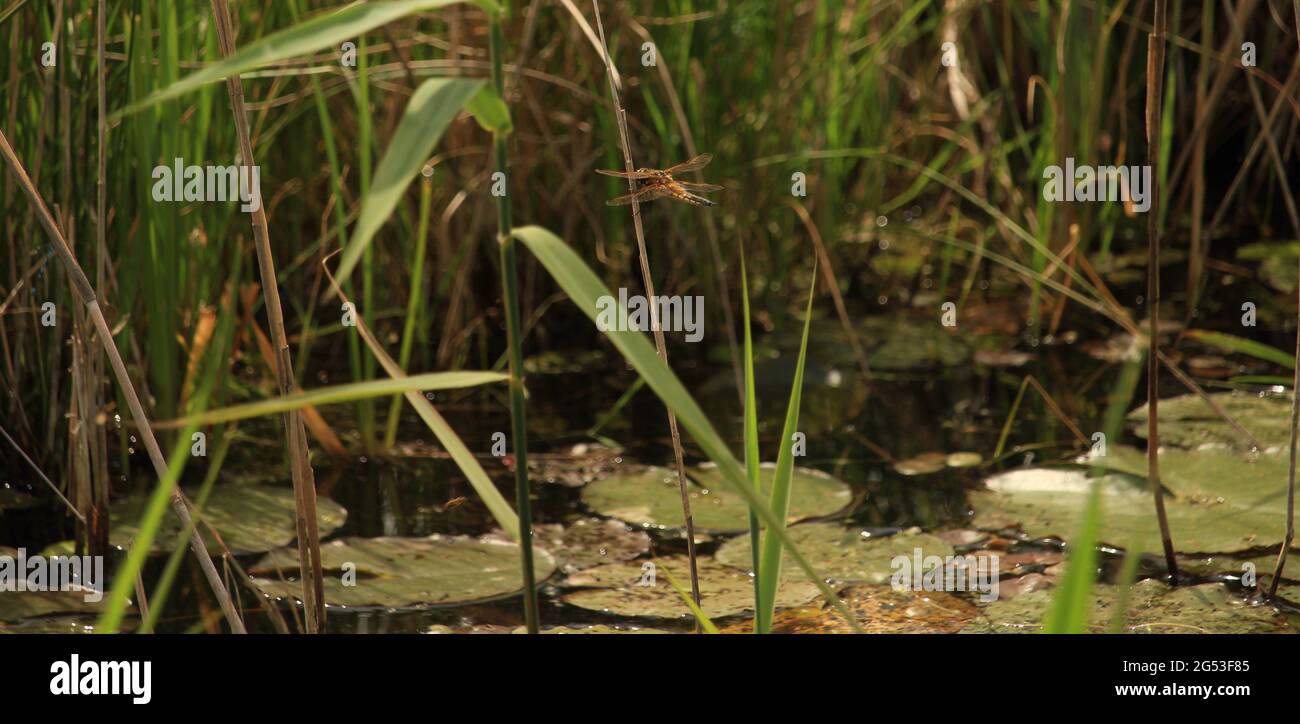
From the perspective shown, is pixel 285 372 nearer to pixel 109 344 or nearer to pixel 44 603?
pixel 109 344

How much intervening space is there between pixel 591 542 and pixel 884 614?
1.56 ft

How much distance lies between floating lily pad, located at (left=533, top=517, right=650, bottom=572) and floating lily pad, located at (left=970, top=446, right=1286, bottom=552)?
514mm

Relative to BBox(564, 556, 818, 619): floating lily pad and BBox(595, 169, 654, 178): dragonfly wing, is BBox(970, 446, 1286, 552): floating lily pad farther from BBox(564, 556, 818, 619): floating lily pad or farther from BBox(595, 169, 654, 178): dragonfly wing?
BBox(595, 169, 654, 178): dragonfly wing

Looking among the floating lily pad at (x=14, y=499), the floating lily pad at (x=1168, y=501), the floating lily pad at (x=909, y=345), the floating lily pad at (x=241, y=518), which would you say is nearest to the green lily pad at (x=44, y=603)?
the floating lily pad at (x=241, y=518)

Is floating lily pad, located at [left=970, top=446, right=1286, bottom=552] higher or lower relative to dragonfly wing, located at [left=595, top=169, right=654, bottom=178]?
lower

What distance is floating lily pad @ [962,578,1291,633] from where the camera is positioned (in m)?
1.60

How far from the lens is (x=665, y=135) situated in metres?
2.53

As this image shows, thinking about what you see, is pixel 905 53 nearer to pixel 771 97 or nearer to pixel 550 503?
pixel 771 97

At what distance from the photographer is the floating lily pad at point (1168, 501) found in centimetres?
189

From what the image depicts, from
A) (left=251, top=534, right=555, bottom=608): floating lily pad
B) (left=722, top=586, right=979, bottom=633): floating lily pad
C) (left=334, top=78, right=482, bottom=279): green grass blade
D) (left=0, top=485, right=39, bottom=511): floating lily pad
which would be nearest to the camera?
(left=334, top=78, right=482, bottom=279): green grass blade

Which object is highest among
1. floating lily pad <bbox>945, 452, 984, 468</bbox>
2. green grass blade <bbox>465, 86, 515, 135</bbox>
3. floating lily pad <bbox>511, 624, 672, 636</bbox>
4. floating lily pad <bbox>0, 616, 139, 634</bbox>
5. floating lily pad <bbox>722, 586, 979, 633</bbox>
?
green grass blade <bbox>465, 86, 515, 135</bbox>

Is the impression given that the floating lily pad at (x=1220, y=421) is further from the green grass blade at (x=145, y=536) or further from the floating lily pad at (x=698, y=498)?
the green grass blade at (x=145, y=536)

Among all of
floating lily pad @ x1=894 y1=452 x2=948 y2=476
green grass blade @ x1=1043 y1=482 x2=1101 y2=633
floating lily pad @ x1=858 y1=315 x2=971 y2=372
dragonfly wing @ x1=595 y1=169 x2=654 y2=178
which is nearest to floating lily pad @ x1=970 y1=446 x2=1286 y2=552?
floating lily pad @ x1=894 y1=452 x2=948 y2=476
